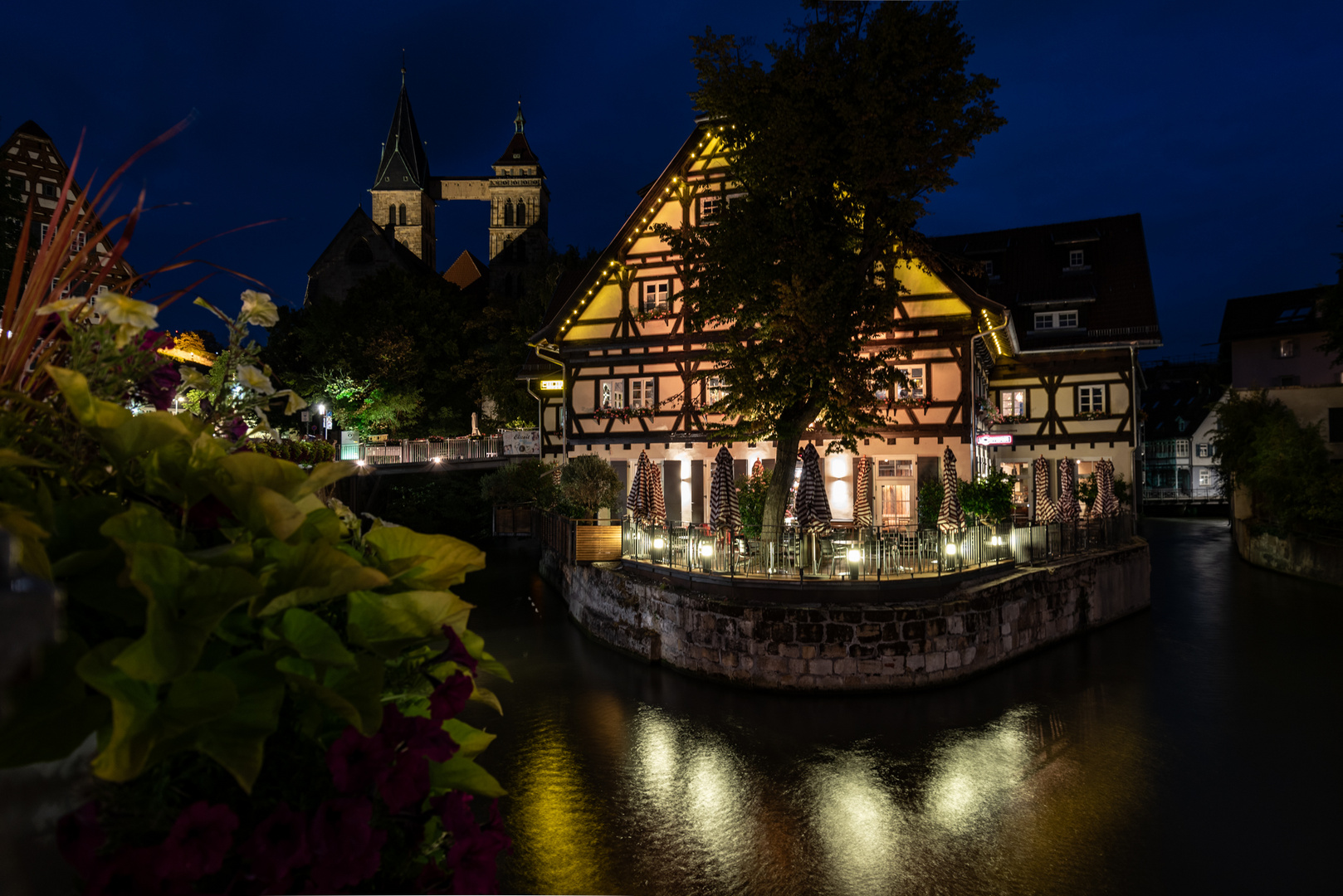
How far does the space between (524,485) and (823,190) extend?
640 inches

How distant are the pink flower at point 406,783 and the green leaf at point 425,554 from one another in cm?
26

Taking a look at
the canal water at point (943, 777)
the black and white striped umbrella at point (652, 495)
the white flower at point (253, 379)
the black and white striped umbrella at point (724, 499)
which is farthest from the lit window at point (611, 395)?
the white flower at point (253, 379)

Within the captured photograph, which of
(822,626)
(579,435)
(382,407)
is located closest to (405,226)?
(382,407)

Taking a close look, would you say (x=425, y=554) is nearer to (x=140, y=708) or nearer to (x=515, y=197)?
(x=140, y=708)

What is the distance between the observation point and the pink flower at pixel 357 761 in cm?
108

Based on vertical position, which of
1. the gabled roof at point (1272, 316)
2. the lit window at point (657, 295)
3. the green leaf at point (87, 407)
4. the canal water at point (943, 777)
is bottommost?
the canal water at point (943, 777)

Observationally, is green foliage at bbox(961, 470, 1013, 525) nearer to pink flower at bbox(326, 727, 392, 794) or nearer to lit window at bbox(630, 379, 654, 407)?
lit window at bbox(630, 379, 654, 407)

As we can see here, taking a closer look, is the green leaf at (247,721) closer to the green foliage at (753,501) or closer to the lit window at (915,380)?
the green foliage at (753,501)

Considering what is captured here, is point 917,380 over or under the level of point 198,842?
over

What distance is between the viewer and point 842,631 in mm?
12148

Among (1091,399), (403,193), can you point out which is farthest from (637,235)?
(403,193)

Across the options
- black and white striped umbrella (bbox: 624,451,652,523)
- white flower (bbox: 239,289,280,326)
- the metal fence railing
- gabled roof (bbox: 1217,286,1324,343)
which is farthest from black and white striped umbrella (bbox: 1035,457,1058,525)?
gabled roof (bbox: 1217,286,1324,343)

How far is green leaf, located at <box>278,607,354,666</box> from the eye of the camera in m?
0.99

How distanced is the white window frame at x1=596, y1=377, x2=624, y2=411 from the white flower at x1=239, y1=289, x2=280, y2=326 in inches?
916
